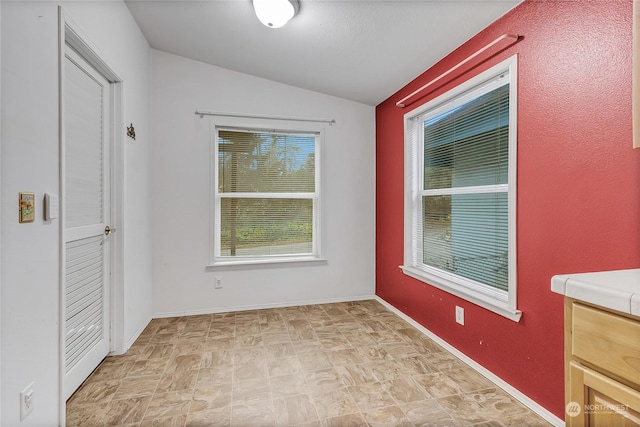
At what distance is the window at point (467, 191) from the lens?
194 cm

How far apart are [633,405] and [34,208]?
86.9 inches

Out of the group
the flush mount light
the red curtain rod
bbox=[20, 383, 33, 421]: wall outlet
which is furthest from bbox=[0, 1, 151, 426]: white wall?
the red curtain rod

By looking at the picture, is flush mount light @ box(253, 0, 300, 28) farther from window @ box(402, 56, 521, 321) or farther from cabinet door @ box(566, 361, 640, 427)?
cabinet door @ box(566, 361, 640, 427)

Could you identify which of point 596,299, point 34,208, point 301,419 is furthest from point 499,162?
point 34,208

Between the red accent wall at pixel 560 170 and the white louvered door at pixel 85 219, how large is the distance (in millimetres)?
2554

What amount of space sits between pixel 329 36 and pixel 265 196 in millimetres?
1717

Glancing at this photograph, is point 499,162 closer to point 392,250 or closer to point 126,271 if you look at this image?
point 392,250

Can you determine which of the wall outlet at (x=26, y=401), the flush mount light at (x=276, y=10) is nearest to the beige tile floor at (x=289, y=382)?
the wall outlet at (x=26, y=401)

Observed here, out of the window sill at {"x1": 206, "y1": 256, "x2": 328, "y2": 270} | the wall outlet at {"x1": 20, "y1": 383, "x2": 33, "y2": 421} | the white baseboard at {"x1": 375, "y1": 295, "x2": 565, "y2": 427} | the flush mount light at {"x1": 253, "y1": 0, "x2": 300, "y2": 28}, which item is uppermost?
the flush mount light at {"x1": 253, "y1": 0, "x2": 300, "y2": 28}

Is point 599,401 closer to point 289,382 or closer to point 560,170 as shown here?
point 560,170

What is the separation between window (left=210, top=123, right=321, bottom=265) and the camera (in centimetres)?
335

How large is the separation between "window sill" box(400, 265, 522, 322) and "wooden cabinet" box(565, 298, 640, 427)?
0.92 m

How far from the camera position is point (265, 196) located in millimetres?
3420

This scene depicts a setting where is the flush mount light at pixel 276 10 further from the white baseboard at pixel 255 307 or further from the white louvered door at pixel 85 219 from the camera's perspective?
the white baseboard at pixel 255 307
